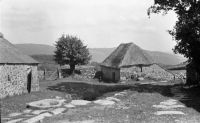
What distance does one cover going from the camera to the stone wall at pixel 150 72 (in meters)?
42.8

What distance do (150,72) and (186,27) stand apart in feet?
77.5

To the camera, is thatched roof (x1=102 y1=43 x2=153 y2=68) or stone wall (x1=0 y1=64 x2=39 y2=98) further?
thatched roof (x1=102 y1=43 x2=153 y2=68)

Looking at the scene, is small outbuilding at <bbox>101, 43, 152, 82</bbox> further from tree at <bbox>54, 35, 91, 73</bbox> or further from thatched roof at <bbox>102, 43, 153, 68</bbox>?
tree at <bbox>54, 35, 91, 73</bbox>

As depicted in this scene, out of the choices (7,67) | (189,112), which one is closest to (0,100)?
(7,67)

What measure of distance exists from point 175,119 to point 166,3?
1455 centimetres

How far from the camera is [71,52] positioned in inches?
1885

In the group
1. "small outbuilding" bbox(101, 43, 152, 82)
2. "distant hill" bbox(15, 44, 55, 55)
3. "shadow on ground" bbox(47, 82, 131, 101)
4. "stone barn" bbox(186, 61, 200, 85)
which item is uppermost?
"distant hill" bbox(15, 44, 55, 55)

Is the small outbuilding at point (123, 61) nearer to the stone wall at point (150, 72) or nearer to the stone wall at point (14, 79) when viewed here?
the stone wall at point (150, 72)

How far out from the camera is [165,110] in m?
13.8

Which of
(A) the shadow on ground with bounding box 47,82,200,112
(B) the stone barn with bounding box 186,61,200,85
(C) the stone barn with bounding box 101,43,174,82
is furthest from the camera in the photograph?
(C) the stone barn with bounding box 101,43,174,82

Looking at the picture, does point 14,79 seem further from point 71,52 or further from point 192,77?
point 71,52

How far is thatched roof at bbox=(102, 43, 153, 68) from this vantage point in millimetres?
44031

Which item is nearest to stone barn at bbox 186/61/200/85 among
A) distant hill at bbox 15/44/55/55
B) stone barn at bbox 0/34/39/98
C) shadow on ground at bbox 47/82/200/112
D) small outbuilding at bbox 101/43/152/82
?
shadow on ground at bbox 47/82/200/112

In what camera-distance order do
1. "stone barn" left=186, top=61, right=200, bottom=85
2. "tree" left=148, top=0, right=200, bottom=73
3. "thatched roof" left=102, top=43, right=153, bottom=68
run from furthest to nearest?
"thatched roof" left=102, top=43, right=153, bottom=68
"stone barn" left=186, top=61, right=200, bottom=85
"tree" left=148, top=0, right=200, bottom=73
